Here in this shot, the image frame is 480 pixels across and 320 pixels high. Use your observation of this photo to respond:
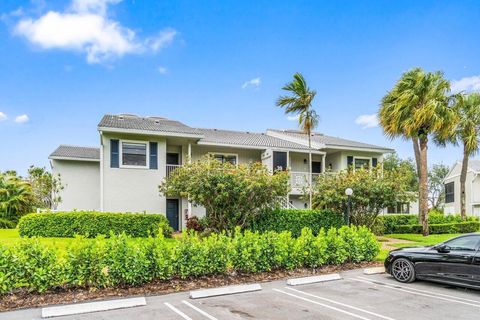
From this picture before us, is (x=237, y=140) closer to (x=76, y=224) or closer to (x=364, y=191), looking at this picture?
(x=364, y=191)

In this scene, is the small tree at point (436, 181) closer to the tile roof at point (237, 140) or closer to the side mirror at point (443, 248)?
the tile roof at point (237, 140)

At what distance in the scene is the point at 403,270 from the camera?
951 cm

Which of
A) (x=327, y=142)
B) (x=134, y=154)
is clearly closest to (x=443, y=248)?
(x=134, y=154)

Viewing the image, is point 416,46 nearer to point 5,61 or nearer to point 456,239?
point 456,239

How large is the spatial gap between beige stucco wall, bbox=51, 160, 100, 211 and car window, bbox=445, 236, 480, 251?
1814cm

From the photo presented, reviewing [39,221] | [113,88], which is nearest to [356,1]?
[113,88]

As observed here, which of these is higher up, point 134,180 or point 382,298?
point 134,180

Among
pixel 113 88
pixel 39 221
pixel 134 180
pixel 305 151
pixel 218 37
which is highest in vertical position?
pixel 218 37

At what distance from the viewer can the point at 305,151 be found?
23.2 metres

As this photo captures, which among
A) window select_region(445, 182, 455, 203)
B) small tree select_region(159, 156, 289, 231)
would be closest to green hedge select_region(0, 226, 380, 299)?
small tree select_region(159, 156, 289, 231)

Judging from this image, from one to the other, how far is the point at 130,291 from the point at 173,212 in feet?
42.4

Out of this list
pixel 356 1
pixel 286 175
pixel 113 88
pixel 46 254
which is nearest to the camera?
pixel 46 254

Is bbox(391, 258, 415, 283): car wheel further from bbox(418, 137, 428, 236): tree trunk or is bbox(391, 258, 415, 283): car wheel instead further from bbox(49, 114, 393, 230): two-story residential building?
bbox(418, 137, 428, 236): tree trunk

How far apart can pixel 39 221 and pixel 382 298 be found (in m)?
13.7
